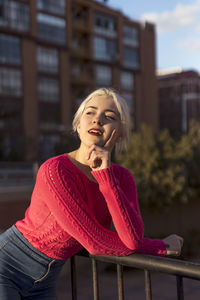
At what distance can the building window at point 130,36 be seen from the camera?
56250 mm

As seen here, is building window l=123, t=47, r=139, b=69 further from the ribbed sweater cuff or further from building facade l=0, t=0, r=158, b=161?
the ribbed sweater cuff

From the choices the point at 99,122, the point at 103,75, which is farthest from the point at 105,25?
the point at 99,122

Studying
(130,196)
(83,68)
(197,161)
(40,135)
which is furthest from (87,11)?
(130,196)

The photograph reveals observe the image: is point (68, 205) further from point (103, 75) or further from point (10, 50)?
point (103, 75)

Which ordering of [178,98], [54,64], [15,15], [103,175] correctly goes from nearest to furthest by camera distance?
[103,175], [15,15], [54,64], [178,98]

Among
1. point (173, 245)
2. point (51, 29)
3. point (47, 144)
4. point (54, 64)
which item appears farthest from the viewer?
point (54, 64)

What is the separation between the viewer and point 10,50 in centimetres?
4353

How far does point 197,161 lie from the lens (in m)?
27.1

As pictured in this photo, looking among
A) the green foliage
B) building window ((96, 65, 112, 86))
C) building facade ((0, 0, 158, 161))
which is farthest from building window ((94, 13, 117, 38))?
the green foliage

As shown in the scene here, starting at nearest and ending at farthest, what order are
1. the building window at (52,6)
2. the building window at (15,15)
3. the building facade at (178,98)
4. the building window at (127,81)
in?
the building window at (15,15) → the building window at (52,6) → the building window at (127,81) → the building facade at (178,98)

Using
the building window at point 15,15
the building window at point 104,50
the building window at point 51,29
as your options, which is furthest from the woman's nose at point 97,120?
the building window at point 104,50

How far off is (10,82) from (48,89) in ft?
16.9

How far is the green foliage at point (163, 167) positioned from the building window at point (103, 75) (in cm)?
2639

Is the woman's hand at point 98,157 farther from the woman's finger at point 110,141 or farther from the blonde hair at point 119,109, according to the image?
the blonde hair at point 119,109
